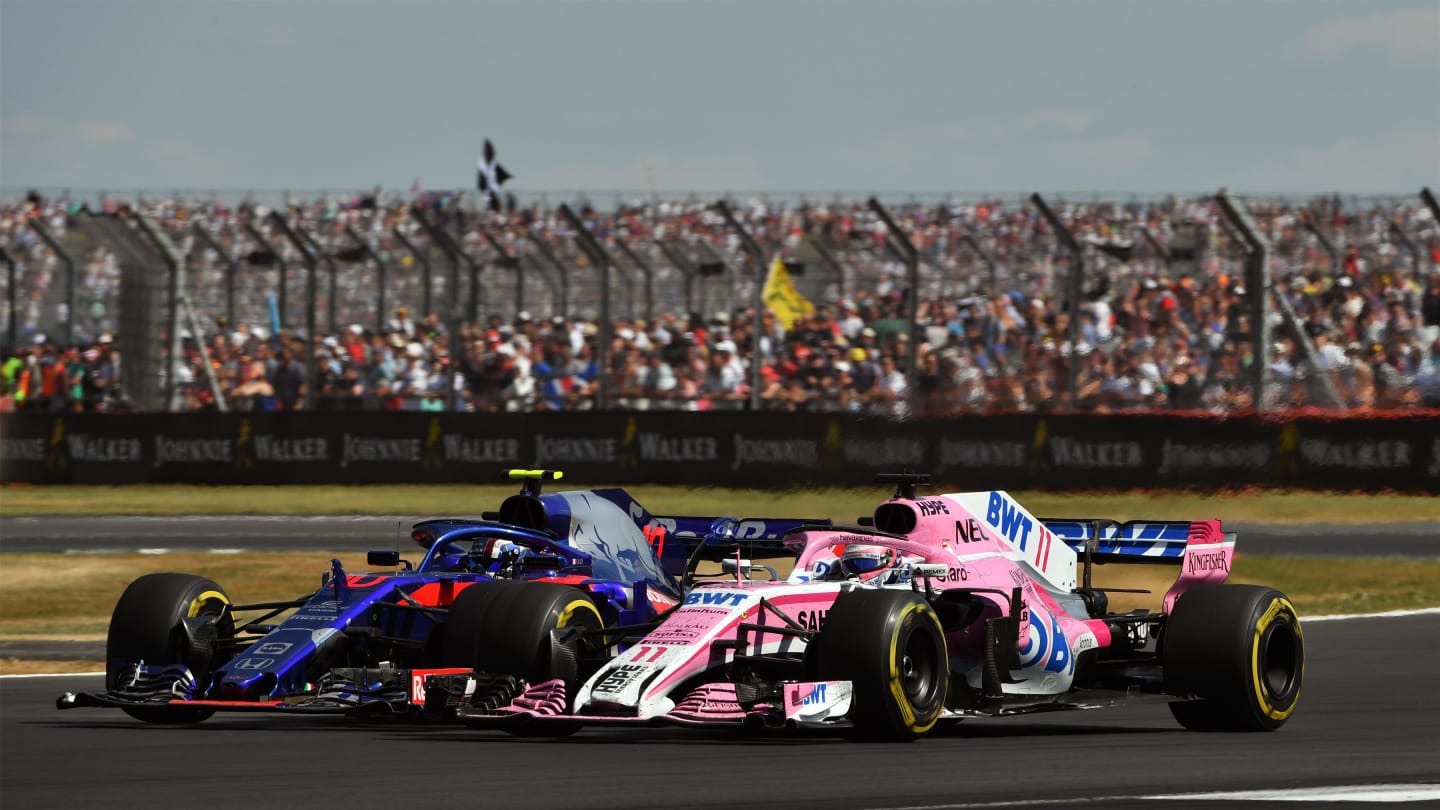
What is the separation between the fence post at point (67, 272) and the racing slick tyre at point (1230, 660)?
17.9 metres

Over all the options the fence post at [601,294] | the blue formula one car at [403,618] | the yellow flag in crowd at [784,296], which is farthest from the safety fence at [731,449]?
the blue formula one car at [403,618]

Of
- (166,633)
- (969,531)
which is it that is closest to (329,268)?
(166,633)

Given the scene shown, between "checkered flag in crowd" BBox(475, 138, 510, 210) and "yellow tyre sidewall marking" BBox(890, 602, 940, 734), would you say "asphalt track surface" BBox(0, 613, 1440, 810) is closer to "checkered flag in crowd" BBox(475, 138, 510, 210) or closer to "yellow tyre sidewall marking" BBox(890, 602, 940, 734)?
"yellow tyre sidewall marking" BBox(890, 602, 940, 734)

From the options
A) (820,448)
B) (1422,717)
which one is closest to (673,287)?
(820,448)

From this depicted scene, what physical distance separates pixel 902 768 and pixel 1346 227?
15.3 m

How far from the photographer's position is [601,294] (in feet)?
77.0

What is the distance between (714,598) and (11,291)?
18753 millimetres

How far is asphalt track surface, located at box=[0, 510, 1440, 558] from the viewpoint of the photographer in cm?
2012

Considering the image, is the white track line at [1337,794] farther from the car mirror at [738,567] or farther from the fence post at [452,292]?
the fence post at [452,292]

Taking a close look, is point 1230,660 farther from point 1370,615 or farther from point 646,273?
point 646,273

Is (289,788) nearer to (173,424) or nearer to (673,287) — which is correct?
(673,287)

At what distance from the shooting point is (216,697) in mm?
9102

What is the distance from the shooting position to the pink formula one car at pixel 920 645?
8.32m

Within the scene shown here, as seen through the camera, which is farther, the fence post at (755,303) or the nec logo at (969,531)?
the fence post at (755,303)
